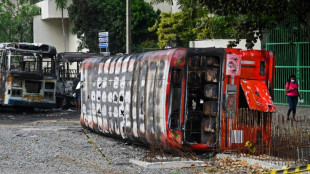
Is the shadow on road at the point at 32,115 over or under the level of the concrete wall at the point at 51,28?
under

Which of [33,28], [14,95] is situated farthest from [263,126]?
[33,28]

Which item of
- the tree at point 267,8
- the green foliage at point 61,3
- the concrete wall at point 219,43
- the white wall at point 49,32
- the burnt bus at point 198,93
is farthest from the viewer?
the white wall at point 49,32

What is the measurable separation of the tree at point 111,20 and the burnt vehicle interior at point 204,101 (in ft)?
96.9

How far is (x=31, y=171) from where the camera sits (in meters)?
10.8

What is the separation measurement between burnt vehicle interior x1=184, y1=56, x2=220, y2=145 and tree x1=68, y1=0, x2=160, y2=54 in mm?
29534

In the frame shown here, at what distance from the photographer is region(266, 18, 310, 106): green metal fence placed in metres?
26.5

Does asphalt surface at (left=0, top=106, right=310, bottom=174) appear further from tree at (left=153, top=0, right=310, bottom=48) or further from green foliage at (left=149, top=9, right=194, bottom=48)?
green foliage at (left=149, top=9, right=194, bottom=48)

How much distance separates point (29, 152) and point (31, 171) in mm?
2418

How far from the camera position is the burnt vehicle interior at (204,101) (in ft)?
41.4

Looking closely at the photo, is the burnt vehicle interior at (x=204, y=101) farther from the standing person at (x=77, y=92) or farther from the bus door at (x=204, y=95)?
the standing person at (x=77, y=92)

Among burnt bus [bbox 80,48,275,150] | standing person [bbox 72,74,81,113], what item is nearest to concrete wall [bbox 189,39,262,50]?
standing person [bbox 72,74,81,113]

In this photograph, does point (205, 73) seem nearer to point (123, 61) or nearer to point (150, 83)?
point (150, 83)

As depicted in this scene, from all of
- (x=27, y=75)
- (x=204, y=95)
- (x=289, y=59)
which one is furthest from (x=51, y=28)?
(x=204, y=95)

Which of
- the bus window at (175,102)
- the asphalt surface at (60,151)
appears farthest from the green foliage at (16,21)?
the bus window at (175,102)
